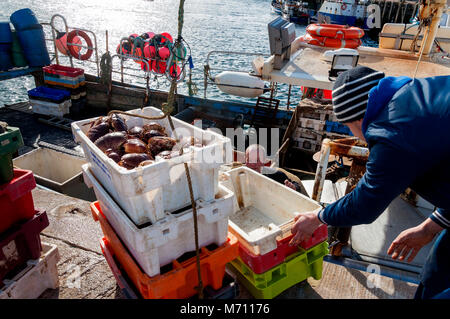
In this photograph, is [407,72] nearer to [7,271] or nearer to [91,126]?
[91,126]

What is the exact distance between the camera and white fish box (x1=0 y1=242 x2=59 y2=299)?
2.30 metres

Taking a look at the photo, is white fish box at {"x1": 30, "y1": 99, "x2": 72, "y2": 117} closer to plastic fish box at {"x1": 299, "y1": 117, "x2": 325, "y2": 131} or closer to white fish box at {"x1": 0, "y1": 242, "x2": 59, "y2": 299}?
plastic fish box at {"x1": 299, "y1": 117, "x2": 325, "y2": 131}

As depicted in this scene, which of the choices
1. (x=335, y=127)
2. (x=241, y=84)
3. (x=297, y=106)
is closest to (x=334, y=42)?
(x=297, y=106)

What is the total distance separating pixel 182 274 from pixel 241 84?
23.3ft

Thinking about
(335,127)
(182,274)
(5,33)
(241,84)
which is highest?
(5,33)

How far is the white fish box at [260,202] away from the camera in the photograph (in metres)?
2.97

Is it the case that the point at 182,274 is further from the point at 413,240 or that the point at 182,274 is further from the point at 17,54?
the point at 17,54

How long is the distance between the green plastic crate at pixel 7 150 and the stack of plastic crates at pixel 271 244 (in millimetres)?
1661

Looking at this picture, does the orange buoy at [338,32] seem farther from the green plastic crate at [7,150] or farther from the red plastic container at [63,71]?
the green plastic crate at [7,150]

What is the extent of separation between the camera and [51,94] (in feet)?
30.6

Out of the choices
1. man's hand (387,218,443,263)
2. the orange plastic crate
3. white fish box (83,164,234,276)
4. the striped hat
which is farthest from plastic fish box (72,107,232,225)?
man's hand (387,218,443,263)

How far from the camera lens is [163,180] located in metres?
1.88
